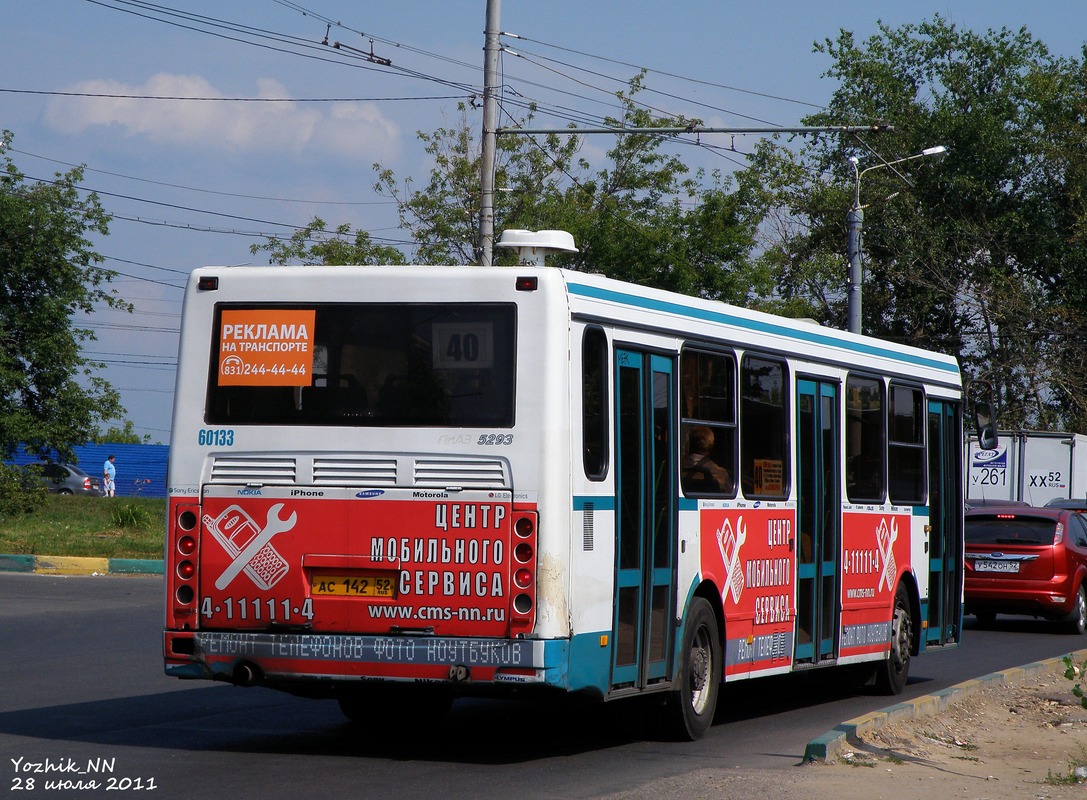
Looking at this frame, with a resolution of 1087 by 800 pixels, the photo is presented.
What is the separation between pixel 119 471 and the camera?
68562mm

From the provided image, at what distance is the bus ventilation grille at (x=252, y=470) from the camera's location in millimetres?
8781

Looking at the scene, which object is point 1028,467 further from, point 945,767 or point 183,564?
point 183,564

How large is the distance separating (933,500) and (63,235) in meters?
25.1

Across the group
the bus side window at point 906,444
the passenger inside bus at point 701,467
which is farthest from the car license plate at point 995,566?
the passenger inside bus at point 701,467

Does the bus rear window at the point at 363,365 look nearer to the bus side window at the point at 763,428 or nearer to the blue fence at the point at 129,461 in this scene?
the bus side window at the point at 763,428

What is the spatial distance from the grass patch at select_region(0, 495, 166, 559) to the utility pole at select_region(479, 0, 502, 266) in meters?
7.62

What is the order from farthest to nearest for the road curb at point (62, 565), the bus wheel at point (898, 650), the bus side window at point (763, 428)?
the road curb at point (62, 565) → the bus wheel at point (898, 650) → the bus side window at point (763, 428)

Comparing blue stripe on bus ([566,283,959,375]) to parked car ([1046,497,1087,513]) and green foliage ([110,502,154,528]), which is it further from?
green foliage ([110,502,154,528])

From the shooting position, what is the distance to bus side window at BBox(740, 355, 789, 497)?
1085cm

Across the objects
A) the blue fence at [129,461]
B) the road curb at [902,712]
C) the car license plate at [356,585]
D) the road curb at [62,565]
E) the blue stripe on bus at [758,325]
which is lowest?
the road curb at [902,712]

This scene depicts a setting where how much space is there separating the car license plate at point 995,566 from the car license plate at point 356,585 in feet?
46.7

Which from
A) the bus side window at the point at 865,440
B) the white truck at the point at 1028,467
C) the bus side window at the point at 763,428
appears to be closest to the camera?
the bus side window at the point at 763,428

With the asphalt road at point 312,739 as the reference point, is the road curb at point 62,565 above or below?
above

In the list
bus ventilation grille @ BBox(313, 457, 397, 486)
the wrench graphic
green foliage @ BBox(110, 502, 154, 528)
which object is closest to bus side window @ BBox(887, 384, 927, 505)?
bus ventilation grille @ BBox(313, 457, 397, 486)
